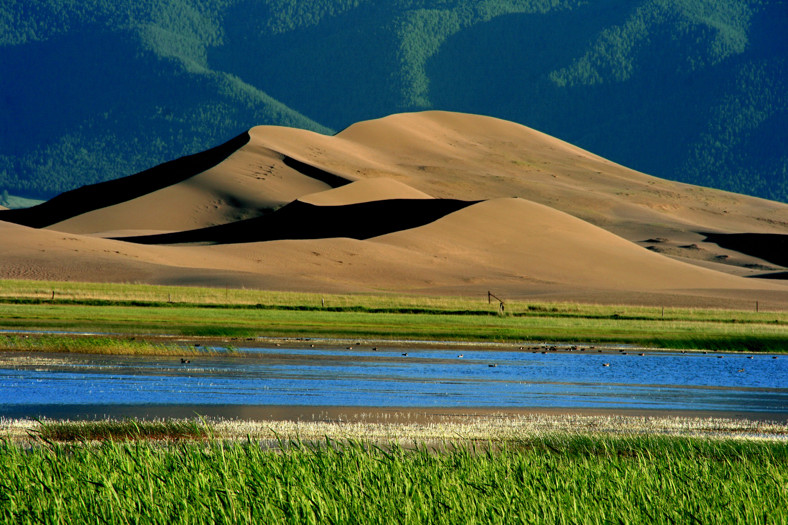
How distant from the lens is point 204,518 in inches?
337

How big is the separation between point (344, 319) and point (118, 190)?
124 meters

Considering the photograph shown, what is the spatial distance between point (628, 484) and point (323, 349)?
75.2 ft

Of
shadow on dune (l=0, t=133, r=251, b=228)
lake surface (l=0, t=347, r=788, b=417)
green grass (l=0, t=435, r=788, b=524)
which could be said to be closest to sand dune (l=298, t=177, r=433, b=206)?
shadow on dune (l=0, t=133, r=251, b=228)

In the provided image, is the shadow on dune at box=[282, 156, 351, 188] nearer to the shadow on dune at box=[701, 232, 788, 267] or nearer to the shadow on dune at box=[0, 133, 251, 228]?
the shadow on dune at box=[0, 133, 251, 228]

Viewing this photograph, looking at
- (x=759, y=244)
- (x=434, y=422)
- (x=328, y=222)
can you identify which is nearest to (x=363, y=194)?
(x=328, y=222)

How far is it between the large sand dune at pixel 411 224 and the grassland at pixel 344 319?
15505 millimetres

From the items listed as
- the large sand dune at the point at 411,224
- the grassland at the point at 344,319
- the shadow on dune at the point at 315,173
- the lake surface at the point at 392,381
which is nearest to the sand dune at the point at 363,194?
the large sand dune at the point at 411,224

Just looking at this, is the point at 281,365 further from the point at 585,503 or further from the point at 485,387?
the point at 585,503

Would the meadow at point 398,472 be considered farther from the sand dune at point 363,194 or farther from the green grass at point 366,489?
the sand dune at point 363,194

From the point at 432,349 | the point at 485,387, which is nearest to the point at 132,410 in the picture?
the point at 485,387

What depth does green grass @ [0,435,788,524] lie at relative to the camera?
866 cm

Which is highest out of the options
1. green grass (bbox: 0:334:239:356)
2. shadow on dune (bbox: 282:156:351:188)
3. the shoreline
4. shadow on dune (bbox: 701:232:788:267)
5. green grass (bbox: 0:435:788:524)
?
shadow on dune (bbox: 282:156:351:188)

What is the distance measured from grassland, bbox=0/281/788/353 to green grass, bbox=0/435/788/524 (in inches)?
753

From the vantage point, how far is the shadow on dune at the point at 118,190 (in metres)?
156
